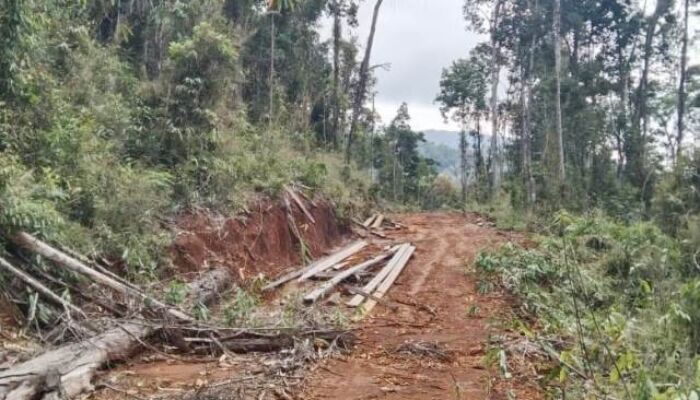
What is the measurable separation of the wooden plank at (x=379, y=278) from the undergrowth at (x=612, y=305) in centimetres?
148

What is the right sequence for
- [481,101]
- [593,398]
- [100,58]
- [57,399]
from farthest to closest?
[481,101] < [100,58] < [57,399] < [593,398]

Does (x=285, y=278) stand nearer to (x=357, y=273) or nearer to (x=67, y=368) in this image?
(x=357, y=273)

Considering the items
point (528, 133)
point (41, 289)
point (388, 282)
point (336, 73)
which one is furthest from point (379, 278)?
point (528, 133)

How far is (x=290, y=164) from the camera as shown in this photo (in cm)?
1113

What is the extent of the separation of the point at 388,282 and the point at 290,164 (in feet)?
13.3

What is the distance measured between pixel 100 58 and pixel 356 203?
278 inches

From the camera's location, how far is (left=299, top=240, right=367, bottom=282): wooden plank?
8.23 m

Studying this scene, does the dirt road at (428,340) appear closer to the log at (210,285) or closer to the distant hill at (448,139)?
the log at (210,285)

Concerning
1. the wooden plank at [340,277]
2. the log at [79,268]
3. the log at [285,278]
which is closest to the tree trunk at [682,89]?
the wooden plank at [340,277]

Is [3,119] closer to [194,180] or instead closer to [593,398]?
[194,180]

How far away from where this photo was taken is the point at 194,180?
8172mm

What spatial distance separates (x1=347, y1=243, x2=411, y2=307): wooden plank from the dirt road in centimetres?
26

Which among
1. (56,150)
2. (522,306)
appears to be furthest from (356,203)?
(56,150)

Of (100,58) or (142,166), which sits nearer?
(142,166)
